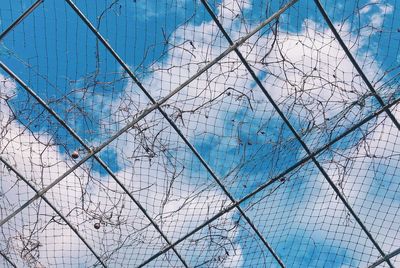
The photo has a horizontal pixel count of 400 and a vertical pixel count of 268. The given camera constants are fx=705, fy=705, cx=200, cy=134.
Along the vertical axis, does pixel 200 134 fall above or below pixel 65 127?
below

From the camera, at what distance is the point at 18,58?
29.3ft

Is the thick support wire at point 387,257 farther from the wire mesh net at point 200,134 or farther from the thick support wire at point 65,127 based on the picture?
the thick support wire at point 65,127

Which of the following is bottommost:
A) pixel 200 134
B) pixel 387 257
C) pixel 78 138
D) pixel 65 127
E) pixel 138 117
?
Result: pixel 387 257

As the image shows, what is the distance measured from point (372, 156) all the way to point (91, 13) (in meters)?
4.05

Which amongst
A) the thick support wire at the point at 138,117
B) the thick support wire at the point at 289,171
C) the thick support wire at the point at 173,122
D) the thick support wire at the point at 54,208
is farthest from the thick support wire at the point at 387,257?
the thick support wire at the point at 54,208

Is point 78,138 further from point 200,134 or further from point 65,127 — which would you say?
point 200,134

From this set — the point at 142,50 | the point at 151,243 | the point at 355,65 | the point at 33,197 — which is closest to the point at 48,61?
the point at 142,50

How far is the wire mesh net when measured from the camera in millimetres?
8500

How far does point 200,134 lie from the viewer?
363 inches

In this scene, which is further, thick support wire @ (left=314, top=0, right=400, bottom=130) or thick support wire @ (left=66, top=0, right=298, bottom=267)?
thick support wire @ (left=66, top=0, right=298, bottom=267)

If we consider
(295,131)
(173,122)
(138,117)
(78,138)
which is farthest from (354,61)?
(78,138)

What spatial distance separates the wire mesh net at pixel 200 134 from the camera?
8.50 metres

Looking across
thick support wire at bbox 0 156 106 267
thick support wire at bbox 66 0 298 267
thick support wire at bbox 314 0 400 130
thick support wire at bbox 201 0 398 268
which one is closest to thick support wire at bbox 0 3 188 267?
thick support wire at bbox 0 156 106 267

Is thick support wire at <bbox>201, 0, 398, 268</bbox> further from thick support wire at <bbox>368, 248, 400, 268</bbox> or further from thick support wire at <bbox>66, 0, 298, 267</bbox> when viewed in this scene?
thick support wire at <bbox>66, 0, 298, 267</bbox>
